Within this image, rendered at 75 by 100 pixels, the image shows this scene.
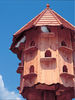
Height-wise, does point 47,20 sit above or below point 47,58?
above

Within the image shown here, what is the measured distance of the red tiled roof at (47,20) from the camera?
9.61 meters

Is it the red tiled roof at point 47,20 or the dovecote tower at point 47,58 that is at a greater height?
the red tiled roof at point 47,20

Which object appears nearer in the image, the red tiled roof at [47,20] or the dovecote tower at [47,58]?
the dovecote tower at [47,58]

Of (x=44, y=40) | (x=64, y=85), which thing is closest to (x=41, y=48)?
(x=44, y=40)

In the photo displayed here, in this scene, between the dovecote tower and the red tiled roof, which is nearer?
the dovecote tower

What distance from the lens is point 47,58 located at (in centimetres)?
895

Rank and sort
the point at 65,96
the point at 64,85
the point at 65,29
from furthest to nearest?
the point at 65,29, the point at 65,96, the point at 64,85

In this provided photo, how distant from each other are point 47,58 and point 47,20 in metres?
1.72

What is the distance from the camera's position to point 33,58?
9297mm

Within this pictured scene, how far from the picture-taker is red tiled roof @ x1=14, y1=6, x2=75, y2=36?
9.61 metres

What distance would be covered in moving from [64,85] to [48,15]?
10.2ft

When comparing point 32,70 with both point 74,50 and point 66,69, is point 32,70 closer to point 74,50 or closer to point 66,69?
point 66,69

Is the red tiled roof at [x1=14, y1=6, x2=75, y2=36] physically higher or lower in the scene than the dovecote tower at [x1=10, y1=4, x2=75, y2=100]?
higher

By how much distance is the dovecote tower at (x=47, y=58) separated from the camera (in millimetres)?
8781
